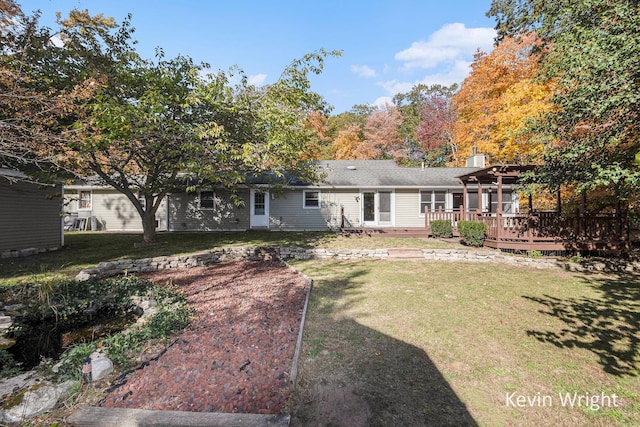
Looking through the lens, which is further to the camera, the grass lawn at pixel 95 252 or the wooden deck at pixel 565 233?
the wooden deck at pixel 565 233

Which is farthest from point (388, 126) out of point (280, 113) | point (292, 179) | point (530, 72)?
point (280, 113)

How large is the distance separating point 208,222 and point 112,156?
8470 millimetres

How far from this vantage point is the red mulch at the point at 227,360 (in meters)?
2.73

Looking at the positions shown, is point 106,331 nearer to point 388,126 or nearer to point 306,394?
point 306,394

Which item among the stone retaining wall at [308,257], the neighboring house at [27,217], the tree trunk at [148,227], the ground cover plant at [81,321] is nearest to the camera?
the ground cover plant at [81,321]

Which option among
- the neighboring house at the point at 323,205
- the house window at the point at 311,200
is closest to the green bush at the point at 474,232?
the neighboring house at the point at 323,205

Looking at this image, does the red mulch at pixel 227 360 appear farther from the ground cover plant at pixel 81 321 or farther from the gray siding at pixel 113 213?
the gray siding at pixel 113 213

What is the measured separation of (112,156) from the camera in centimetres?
897

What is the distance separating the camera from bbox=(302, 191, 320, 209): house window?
55.4 feet

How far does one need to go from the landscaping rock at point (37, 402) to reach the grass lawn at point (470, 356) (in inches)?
85.5

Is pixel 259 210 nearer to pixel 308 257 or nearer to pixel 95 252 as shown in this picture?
pixel 308 257

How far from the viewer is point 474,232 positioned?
1097 centimetres

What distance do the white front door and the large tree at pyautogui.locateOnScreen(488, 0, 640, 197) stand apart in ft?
41.8

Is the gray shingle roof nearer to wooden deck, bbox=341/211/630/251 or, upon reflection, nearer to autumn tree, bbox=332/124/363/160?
wooden deck, bbox=341/211/630/251
